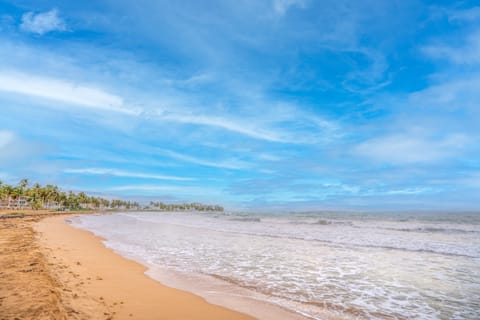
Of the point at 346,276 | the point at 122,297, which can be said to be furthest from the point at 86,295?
the point at 346,276

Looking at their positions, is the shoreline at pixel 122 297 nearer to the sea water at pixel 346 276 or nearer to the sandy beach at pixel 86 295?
the sandy beach at pixel 86 295

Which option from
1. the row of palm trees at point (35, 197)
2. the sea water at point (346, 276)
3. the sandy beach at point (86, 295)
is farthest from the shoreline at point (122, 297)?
the row of palm trees at point (35, 197)

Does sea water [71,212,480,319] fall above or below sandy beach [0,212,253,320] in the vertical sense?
below

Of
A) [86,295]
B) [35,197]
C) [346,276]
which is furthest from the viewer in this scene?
[35,197]

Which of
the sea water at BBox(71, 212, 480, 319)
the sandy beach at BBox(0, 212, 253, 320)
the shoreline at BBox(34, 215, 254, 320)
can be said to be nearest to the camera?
the sandy beach at BBox(0, 212, 253, 320)

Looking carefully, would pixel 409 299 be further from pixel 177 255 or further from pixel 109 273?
pixel 177 255

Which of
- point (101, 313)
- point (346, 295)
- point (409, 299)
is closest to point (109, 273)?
point (101, 313)

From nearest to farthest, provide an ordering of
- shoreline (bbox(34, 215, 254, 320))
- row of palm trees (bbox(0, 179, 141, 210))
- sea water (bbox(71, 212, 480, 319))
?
shoreline (bbox(34, 215, 254, 320)) < sea water (bbox(71, 212, 480, 319)) < row of palm trees (bbox(0, 179, 141, 210))

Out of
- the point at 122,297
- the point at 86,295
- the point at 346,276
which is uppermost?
the point at 86,295

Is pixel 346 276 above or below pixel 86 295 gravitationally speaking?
below

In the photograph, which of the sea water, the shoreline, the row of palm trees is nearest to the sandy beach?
the shoreline

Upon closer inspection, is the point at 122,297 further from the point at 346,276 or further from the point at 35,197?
the point at 35,197

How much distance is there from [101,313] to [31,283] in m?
2.86

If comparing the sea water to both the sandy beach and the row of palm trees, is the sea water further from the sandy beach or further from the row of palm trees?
the row of palm trees
